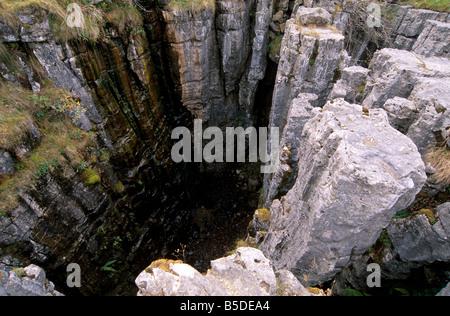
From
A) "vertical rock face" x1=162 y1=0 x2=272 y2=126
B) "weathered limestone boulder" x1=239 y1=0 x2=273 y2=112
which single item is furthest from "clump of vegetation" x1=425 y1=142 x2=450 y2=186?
"weathered limestone boulder" x1=239 y1=0 x2=273 y2=112

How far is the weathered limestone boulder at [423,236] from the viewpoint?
17.4ft

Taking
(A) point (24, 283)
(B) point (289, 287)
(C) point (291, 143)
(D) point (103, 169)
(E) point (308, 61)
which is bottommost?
(D) point (103, 169)

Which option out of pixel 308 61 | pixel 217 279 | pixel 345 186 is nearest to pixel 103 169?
pixel 217 279

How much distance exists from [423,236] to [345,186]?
2.80 metres

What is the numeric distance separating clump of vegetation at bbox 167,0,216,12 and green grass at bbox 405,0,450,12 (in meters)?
13.9

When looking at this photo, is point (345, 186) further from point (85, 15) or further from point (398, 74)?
point (85, 15)

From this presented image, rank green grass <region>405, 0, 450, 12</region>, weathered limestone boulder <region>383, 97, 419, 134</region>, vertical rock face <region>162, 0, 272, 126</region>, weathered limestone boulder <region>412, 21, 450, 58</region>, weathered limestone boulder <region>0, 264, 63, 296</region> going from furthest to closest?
1. green grass <region>405, 0, 450, 12</region>
2. vertical rock face <region>162, 0, 272, 126</region>
3. weathered limestone boulder <region>412, 21, 450, 58</region>
4. weathered limestone boulder <region>383, 97, 419, 134</region>
5. weathered limestone boulder <region>0, 264, 63, 296</region>

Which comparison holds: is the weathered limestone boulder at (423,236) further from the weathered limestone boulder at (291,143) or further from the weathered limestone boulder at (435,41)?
the weathered limestone boulder at (435,41)

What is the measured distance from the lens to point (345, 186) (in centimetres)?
464

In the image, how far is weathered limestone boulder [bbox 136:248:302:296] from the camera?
4.14 metres

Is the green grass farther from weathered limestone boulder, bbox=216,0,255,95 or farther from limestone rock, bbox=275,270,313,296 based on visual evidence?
limestone rock, bbox=275,270,313,296

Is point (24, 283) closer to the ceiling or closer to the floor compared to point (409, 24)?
closer to the floor

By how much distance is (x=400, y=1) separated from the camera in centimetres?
1692

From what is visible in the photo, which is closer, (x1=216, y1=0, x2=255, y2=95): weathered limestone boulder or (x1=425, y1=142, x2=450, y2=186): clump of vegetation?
(x1=425, y1=142, x2=450, y2=186): clump of vegetation
